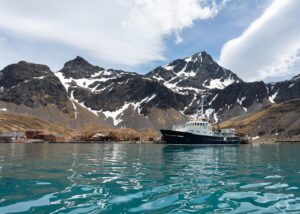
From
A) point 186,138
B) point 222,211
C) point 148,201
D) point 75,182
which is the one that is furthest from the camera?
point 186,138

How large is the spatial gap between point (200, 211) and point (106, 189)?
6.56 m

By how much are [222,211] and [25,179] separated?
46.9ft

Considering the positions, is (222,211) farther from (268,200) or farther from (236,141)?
(236,141)

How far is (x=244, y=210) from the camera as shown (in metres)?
13.8

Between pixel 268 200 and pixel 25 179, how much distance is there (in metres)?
15.2

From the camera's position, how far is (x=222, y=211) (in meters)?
13.6

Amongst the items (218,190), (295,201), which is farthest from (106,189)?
(295,201)

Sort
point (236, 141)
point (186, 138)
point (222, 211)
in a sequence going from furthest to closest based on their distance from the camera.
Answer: point (236, 141) → point (186, 138) → point (222, 211)

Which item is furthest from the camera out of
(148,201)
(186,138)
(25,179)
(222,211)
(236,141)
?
(236,141)

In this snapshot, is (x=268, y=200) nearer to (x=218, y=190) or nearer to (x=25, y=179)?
(x=218, y=190)

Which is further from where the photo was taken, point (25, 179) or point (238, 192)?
point (25, 179)

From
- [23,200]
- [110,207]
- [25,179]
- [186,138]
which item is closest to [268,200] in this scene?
[110,207]

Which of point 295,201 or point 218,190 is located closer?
point 295,201

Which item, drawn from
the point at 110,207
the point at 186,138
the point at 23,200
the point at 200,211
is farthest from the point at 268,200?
the point at 186,138
